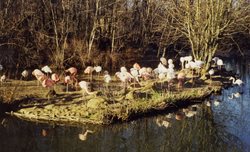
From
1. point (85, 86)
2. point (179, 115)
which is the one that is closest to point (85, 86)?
point (85, 86)

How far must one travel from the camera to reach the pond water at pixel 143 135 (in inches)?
392

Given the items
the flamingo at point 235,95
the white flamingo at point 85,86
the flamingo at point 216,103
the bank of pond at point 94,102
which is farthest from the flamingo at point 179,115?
the flamingo at point 235,95

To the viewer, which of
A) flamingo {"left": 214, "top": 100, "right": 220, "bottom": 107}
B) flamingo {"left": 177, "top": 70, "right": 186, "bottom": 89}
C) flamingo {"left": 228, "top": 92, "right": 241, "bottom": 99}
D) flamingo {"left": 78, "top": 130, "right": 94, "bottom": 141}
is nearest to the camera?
flamingo {"left": 78, "top": 130, "right": 94, "bottom": 141}

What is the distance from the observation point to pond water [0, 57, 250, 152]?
9.97 meters

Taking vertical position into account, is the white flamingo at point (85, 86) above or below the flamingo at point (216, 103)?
above

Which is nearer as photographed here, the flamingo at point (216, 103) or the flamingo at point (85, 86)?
the flamingo at point (85, 86)

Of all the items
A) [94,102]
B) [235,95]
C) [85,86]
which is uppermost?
[85,86]

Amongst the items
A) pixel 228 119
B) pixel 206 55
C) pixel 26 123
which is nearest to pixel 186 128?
pixel 228 119

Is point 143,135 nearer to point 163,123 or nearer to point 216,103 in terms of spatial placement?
point 163,123

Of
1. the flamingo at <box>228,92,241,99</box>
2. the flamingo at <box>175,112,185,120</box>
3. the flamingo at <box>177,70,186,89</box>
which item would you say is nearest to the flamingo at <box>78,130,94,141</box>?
the flamingo at <box>175,112,185,120</box>

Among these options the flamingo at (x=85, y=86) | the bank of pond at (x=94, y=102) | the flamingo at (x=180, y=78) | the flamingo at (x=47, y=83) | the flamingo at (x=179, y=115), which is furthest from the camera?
the flamingo at (x=180, y=78)

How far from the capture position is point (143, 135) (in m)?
11.0

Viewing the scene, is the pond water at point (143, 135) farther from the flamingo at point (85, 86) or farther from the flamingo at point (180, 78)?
the flamingo at point (180, 78)

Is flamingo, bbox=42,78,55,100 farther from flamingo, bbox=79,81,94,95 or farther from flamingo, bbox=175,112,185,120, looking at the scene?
flamingo, bbox=175,112,185,120
